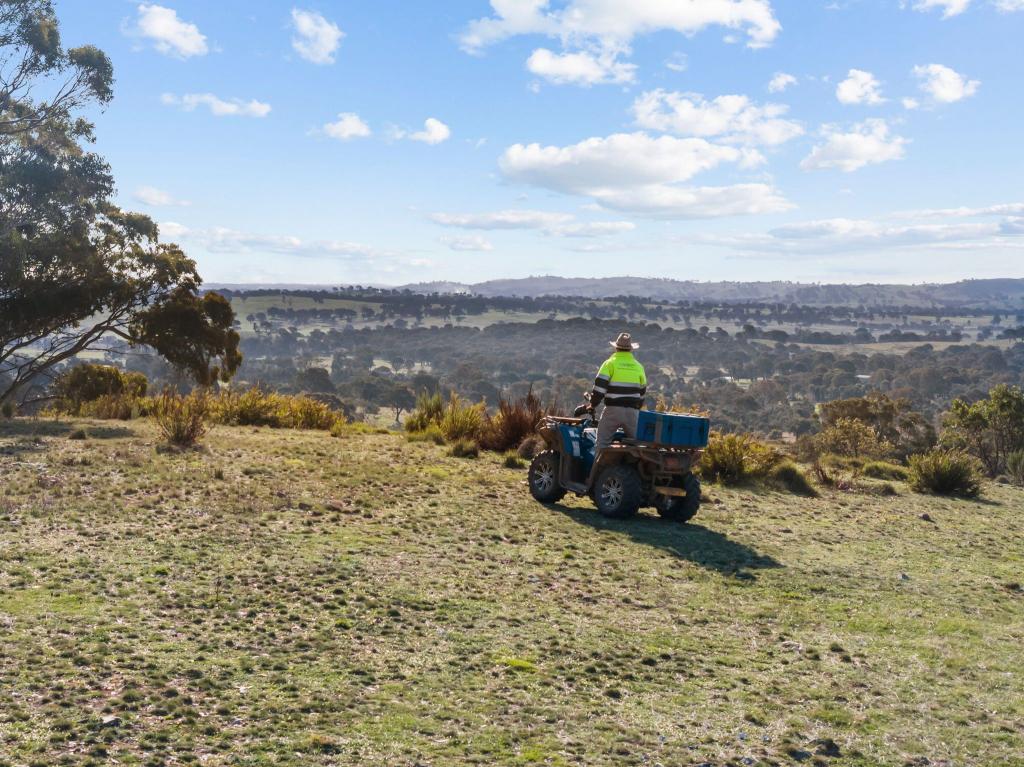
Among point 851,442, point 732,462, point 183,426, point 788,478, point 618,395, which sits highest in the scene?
point 618,395

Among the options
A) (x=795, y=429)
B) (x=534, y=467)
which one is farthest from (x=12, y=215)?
(x=795, y=429)

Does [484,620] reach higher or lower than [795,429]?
higher

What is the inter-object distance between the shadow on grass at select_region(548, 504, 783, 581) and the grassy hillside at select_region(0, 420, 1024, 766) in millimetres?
48

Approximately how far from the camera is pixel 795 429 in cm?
6131

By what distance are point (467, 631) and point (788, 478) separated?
9.35m

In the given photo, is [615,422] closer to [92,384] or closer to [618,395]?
[618,395]

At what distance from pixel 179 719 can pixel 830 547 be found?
7313mm

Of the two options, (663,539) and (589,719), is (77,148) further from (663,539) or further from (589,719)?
(589,719)

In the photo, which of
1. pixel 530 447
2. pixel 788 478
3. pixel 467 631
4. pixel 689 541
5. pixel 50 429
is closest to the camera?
pixel 467 631

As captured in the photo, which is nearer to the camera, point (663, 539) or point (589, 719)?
point (589, 719)

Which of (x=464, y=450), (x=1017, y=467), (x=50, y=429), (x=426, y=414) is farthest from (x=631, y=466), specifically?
(x=1017, y=467)

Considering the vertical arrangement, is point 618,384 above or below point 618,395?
above

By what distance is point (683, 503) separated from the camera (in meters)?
10.2

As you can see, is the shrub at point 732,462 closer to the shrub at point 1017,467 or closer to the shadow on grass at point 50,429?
the shrub at point 1017,467
